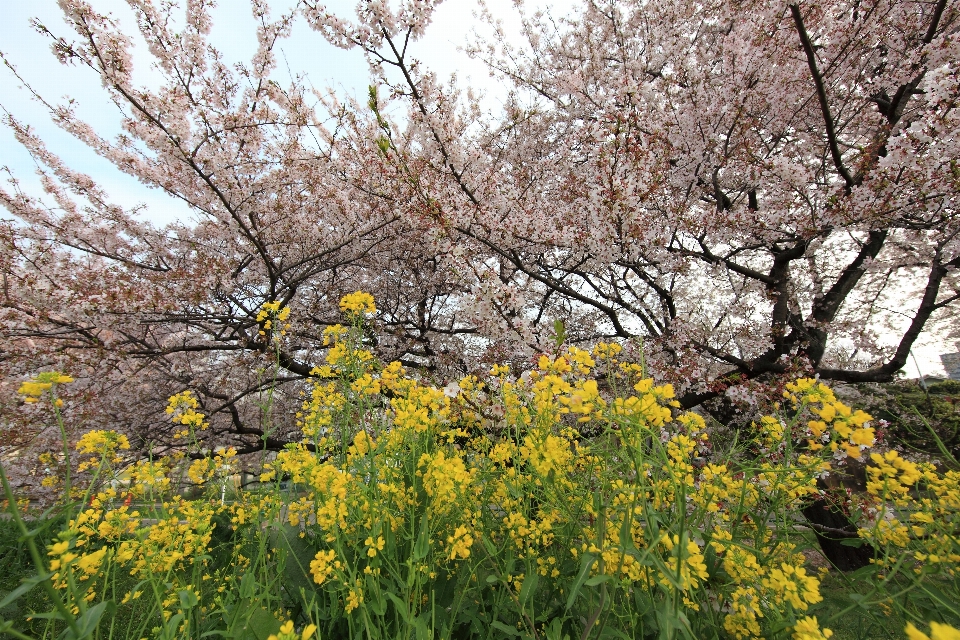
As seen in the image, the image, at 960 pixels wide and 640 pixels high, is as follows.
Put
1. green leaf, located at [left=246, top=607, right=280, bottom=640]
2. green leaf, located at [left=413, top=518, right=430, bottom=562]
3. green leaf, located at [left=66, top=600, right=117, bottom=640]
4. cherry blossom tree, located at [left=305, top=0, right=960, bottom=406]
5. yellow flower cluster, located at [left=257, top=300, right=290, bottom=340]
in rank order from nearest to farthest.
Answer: green leaf, located at [left=66, top=600, right=117, bottom=640] → green leaf, located at [left=413, top=518, right=430, bottom=562] → green leaf, located at [left=246, top=607, right=280, bottom=640] → yellow flower cluster, located at [left=257, top=300, right=290, bottom=340] → cherry blossom tree, located at [left=305, top=0, right=960, bottom=406]

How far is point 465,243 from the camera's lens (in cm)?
471

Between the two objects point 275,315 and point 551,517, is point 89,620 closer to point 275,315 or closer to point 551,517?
point 551,517

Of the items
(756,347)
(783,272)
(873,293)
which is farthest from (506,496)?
(873,293)

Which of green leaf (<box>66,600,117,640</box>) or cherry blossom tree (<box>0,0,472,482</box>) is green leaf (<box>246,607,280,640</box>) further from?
cherry blossom tree (<box>0,0,472,482</box>)

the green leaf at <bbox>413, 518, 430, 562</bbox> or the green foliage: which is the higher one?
the green foliage

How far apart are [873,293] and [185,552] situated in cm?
1013

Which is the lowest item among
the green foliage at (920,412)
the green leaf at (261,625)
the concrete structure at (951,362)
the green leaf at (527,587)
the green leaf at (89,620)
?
the green leaf at (261,625)

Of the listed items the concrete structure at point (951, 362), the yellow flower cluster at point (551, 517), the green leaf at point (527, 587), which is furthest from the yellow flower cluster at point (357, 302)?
the concrete structure at point (951, 362)

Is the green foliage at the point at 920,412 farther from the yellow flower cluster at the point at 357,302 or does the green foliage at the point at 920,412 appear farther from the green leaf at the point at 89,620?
the green leaf at the point at 89,620

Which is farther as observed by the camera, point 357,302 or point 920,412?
point 920,412

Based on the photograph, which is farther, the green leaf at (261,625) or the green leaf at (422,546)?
the green leaf at (261,625)

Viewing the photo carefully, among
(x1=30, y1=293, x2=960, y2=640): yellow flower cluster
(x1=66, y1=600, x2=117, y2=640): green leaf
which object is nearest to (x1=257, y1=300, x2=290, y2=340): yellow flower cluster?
(x1=30, y1=293, x2=960, y2=640): yellow flower cluster

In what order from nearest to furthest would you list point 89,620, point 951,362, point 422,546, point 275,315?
point 89,620 < point 422,546 < point 275,315 < point 951,362

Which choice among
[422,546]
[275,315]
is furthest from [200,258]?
[422,546]
